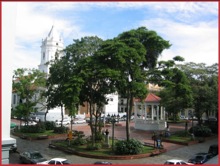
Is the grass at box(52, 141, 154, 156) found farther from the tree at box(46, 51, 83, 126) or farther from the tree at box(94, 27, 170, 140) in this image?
the tree at box(46, 51, 83, 126)

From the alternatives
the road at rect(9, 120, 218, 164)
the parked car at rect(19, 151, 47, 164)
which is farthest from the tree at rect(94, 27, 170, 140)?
the parked car at rect(19, 151, 47, 164)

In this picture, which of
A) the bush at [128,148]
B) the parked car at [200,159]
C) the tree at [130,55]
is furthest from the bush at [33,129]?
the parked car at [200,159]

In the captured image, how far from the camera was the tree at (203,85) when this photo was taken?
1225 inches

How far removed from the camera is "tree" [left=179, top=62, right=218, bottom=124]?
1225 inches

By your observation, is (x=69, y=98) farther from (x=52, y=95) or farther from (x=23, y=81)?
(x=23, y=81)

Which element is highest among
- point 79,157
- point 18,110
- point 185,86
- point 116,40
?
point 116,40

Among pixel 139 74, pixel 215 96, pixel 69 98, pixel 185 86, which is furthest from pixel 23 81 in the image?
pixel 215 96

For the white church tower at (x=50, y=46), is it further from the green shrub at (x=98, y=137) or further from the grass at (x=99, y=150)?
the grass at (x=99, y=150)

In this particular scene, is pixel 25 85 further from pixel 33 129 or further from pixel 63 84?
pixel 63 84

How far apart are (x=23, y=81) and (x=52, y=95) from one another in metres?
3.67

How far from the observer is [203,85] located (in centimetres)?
3228

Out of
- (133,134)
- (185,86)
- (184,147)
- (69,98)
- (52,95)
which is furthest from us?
(133,134)

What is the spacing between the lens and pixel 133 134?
33.3 m

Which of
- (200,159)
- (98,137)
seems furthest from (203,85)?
(200,159)
